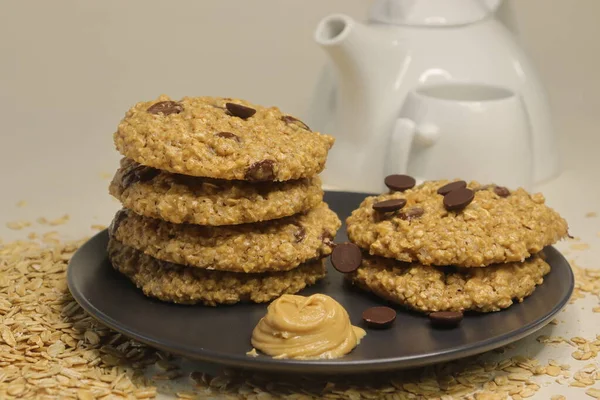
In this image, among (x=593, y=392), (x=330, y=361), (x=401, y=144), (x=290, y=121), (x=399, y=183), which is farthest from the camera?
(x=401, y=144)

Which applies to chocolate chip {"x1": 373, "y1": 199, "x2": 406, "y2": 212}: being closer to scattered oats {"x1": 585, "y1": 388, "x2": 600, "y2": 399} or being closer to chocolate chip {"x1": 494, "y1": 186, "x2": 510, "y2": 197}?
chocolate chip {"x1": 494, "y1": 186, "x2": 510, "y2": 197}

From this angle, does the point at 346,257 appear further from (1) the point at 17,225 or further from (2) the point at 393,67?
(1) the point at 17,225

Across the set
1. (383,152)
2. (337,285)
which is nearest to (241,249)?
(337,285)

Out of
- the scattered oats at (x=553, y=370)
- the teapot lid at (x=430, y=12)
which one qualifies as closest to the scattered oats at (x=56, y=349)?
the scattered oats at (x=553, y=370)

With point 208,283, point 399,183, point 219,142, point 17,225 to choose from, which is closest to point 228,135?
point 219,142

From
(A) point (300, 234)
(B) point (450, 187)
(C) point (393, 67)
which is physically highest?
(C) point (393, 67)

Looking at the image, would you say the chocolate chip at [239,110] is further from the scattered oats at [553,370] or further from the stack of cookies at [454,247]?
the scattered oats at [553,370]

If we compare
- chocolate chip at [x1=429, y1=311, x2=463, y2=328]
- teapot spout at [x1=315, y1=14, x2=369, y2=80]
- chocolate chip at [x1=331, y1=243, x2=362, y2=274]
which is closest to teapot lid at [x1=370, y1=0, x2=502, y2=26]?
teapot spout at [x1=315, y1=14, x2=369, y2=80]
